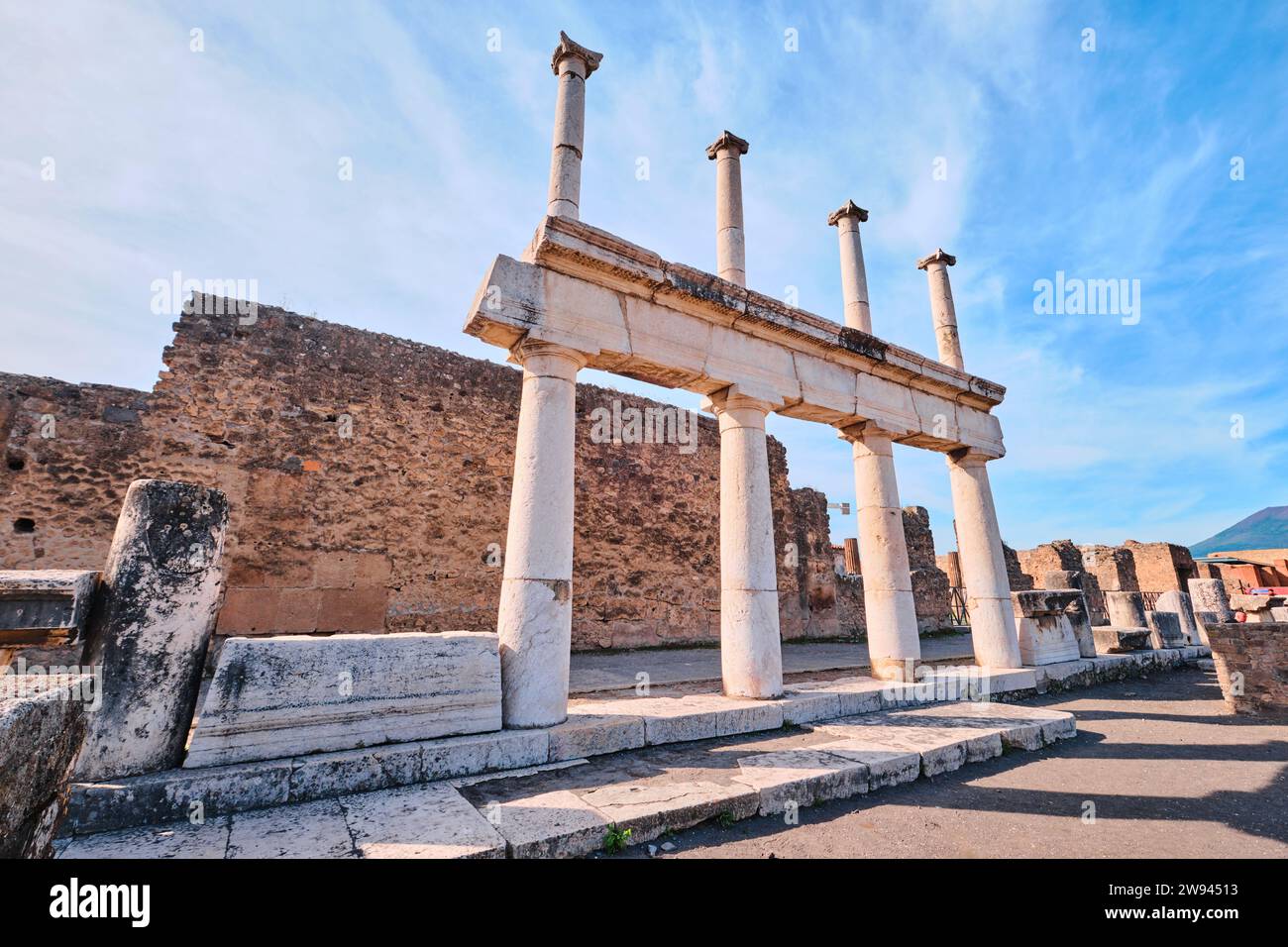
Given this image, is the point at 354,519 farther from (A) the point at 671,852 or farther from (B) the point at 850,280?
(B) the point at 850,280

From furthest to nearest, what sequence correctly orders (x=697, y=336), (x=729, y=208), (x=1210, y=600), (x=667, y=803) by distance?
(x=1210, y=600) → (x=729, y=208) → (x=697, y=336) → (x=667, y=803)

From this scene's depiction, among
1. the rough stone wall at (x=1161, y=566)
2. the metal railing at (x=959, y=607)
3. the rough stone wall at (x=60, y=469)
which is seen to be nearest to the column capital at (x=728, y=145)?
the rough stone wall at (x=60, y=469)

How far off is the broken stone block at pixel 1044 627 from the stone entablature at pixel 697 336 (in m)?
2.58

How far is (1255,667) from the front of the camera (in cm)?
633

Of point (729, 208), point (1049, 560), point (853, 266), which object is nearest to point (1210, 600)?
point (1049, 560)

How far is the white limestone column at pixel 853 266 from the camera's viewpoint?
7.32 metres

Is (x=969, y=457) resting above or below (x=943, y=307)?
below

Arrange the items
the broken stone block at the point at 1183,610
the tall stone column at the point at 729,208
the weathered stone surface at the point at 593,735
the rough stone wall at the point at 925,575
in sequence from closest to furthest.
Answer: the weathered stone surface at the point at 593,735 < the tall stone column at the point at 729,208 < the broken stone block at the point at 1183,610 < the rough stone wall at the point at 925,575

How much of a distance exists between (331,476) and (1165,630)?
15239mm

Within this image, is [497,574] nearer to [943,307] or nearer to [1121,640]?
[943,307]

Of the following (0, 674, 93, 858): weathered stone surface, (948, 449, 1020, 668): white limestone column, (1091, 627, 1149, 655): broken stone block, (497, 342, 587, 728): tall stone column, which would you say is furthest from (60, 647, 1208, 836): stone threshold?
(1091, 627, 1149, 655): broken stone block

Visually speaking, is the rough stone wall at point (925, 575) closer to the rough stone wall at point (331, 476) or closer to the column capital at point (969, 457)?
the column capital at point (969, 457)

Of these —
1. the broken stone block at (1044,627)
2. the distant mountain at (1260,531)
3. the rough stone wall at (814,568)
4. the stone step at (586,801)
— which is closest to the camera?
the stone step at (586,801)
